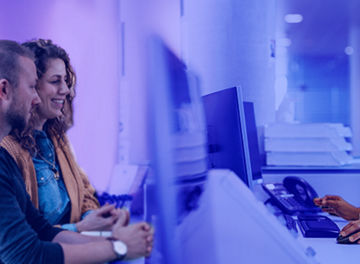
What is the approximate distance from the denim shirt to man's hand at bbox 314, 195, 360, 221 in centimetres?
120

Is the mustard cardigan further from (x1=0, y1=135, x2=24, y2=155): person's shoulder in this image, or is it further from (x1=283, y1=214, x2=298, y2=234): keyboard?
(x1=283, y1=214, x2=298, y2=234): keyboard

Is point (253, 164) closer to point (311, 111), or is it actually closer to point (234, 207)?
point (234, 207)

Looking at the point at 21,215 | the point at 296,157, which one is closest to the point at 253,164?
the point at 296,157

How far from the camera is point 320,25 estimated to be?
3.57 metres

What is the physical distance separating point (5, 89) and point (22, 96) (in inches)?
2.3

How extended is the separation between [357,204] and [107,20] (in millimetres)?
2551

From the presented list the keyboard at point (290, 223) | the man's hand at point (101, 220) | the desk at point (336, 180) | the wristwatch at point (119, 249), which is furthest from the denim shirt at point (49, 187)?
the desk at point (336, 180)

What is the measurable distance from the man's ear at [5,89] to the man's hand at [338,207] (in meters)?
1.43

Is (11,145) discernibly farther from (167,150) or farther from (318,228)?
(318,228)

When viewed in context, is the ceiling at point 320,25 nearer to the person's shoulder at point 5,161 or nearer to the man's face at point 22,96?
the man's face at point 22,96

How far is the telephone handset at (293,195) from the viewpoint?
1.77m

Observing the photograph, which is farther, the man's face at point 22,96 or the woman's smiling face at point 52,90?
the woman's smiling face at point 52,90

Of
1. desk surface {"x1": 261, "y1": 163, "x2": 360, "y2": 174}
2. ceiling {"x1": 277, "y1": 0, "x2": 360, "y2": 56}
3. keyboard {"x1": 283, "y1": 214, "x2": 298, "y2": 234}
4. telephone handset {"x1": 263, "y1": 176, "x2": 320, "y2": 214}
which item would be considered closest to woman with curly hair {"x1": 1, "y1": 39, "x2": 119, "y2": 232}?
keyboard {"x1": 283, "y1": 214, "x2": 298, "y2": 234}

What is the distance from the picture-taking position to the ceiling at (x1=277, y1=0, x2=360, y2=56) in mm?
3012
